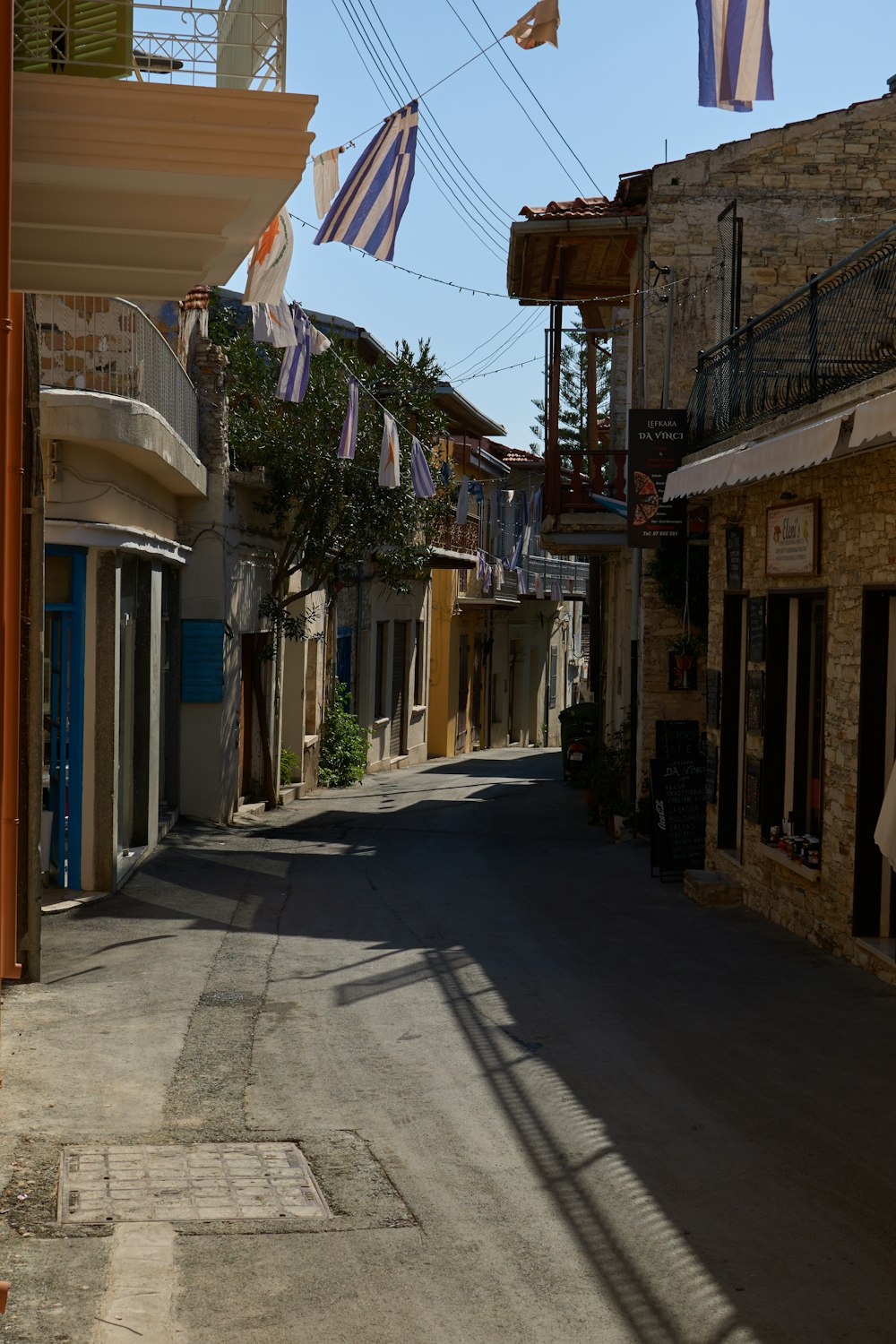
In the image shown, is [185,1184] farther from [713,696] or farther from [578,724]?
[578,724]

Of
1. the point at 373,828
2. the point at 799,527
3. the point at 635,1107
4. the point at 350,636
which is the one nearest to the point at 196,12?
the point at 635,1107

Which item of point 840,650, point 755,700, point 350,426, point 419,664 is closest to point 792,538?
point 840,650

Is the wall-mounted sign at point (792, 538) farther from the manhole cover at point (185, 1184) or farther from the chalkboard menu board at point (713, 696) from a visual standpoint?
the manhole cover at point (185, 1184)

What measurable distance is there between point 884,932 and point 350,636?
55.2 feet

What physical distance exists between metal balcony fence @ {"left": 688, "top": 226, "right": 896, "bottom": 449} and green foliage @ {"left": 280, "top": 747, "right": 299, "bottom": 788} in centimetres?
944

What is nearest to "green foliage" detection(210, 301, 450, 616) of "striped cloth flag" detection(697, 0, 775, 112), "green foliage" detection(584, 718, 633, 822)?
"green foliage" detection(584, 718, 633, 822)

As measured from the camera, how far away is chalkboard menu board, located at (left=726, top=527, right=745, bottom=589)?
11.9m

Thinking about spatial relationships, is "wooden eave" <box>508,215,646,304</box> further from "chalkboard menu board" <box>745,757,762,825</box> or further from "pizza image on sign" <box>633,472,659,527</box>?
"chalkboard menu board" <box>745,757,762,825</box>

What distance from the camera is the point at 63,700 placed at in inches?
431

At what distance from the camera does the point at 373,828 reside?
687 inches

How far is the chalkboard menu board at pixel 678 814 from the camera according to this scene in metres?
13.0

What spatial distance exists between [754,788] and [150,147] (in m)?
8.15

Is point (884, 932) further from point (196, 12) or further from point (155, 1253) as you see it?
point (196, 12)

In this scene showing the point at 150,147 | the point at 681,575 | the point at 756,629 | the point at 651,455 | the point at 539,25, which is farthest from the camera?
the point at 681,575
